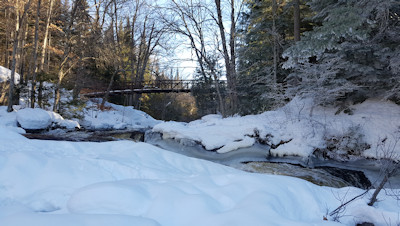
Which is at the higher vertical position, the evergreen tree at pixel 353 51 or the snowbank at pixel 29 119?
the evergreen tree at pixel 353 51

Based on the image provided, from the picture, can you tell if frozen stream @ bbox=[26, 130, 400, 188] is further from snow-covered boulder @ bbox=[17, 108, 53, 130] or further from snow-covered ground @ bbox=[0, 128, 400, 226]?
snow-covered boulder @ bbox=[17, 108, 53, 130]

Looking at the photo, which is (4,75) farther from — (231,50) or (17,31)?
(231,50)

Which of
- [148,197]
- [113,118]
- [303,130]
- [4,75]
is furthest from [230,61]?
[4,75]

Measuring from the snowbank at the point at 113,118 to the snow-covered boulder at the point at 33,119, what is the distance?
10.1 ft

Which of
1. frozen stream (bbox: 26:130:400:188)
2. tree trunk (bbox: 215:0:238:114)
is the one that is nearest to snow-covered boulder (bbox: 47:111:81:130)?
frozen stream (bbox: 26:130:400:188)

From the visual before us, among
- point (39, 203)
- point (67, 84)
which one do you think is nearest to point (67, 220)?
point (39, 203)

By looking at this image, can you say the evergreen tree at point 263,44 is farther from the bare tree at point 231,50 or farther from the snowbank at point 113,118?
the snowbank at point 113,118

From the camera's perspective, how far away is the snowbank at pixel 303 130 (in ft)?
21.5

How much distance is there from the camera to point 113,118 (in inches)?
646

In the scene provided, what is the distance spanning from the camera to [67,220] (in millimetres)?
1745

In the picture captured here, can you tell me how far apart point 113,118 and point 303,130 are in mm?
12960

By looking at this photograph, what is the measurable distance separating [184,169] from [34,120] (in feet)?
29.4

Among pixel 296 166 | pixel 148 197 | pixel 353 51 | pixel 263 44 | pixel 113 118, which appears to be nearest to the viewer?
pixel 148 197

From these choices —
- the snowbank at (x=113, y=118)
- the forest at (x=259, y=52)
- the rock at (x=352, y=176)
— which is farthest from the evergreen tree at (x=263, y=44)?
the snowbank at (x=113, y=118)
